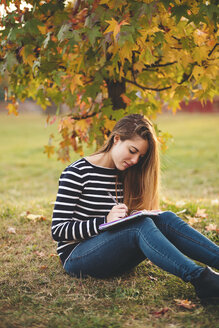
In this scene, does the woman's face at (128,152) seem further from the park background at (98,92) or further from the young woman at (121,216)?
the park background at (98,92)

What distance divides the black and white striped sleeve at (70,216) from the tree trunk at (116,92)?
49.7 inches

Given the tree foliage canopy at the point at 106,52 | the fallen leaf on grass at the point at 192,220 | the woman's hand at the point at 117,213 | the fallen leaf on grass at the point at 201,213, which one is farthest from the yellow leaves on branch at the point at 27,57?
the fallen leaf on grass at the point at 201,213

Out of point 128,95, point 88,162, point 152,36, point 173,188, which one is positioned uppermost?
point 152,36

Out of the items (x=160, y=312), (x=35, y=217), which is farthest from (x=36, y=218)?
(x=160, y=312)

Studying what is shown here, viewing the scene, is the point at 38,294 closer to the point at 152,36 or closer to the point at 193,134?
the point at 152,36

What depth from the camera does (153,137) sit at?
2762mm

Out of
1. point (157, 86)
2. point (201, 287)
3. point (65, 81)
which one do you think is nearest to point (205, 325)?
point (201, 287)

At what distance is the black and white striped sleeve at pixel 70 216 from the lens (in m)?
2.61

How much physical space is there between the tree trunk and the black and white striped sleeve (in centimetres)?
126

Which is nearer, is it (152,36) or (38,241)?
(152,36)

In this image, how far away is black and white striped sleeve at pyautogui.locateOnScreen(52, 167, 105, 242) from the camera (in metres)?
2.61

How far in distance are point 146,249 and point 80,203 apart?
0.60 meters

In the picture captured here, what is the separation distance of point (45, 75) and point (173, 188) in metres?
3.99

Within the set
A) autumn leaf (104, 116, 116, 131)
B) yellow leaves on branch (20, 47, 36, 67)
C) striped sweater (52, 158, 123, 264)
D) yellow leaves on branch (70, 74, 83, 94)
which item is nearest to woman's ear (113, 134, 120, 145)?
striped sweater (52, 158, 123, 264)
